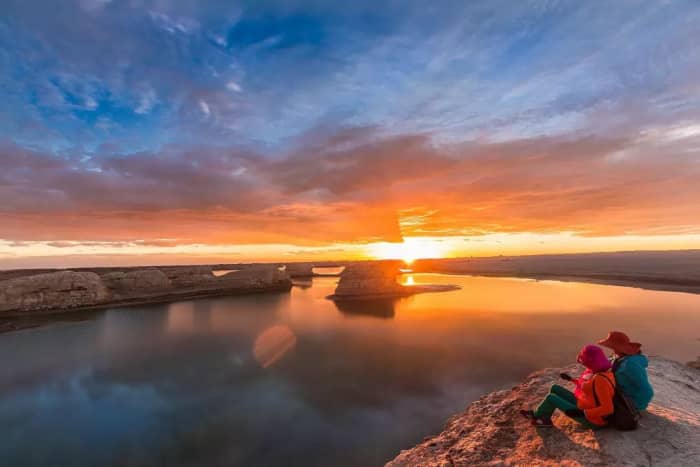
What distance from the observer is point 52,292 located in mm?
34688

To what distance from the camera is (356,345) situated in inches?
848

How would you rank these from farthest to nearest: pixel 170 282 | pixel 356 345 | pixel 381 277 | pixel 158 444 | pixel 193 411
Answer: pixel 170 282
pixel 381 277
pixel 356 345
pixel 193 411
pixel 158 444

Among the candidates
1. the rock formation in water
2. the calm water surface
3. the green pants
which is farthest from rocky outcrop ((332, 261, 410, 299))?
the green pants

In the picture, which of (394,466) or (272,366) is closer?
(394,466)

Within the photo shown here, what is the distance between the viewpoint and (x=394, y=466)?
24.3 ft

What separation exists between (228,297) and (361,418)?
4220 cm

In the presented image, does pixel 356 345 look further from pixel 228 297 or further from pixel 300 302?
pixel 228 297

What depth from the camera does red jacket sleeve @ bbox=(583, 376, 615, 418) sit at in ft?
17.4


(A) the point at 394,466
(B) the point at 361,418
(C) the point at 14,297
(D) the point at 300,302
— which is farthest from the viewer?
(D) the point at 300,302

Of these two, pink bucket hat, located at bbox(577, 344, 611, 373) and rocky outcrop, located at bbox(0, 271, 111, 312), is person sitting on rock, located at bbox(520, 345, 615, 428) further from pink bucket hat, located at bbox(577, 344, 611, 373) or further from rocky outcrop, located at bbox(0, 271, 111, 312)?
rocky outcrop, located at bbox(0, 271, 111, 312)

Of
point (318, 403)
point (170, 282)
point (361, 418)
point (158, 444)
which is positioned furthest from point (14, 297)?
point (361, 418)

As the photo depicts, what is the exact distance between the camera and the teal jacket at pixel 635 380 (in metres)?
5.30

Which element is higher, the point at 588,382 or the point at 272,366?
the point at 588,382

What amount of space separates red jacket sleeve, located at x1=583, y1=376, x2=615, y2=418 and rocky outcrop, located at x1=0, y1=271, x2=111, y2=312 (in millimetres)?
48575
